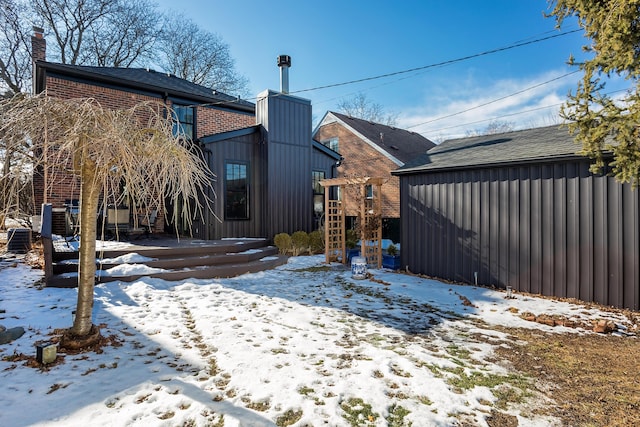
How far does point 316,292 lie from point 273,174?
5066 mm

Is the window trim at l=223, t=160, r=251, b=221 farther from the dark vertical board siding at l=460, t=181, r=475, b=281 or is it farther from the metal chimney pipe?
the dark vertical board siding at l=460, t=181, r=475, b=281

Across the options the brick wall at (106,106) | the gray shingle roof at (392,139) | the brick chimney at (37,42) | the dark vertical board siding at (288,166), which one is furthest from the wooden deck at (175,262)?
the gray shingle roof at (392,139)

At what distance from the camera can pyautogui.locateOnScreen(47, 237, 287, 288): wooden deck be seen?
215 inches

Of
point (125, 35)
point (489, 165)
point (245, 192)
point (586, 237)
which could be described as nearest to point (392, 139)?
point (245, 192)

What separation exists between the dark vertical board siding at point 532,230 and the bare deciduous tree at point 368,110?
19526 millimetres

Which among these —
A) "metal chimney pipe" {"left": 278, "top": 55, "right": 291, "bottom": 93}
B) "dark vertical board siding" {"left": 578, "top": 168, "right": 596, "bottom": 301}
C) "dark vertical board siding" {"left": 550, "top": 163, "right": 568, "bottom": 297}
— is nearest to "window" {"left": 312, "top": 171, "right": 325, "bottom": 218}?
"metal chimney pipe" {"left": 278, "top": 55, "right": 291, "bottom": 93}

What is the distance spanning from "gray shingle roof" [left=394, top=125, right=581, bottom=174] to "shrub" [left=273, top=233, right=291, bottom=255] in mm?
3655

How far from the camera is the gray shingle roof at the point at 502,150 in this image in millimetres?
5676

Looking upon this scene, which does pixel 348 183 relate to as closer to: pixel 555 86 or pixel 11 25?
pixel 555 86

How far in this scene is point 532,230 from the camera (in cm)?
571

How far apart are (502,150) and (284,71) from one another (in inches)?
264

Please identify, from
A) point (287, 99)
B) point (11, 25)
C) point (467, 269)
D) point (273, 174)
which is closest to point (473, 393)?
point (467, 269)

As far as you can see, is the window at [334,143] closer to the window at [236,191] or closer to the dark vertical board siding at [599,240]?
the window at [236,191]

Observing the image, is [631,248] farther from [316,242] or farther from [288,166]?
[288,166]
